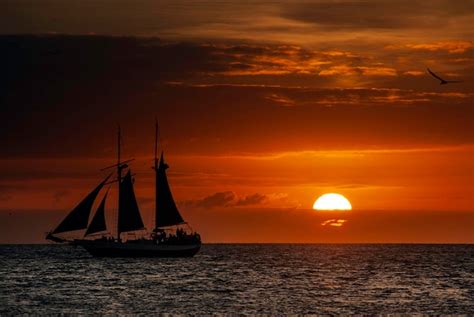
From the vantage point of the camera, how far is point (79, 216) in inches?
6063

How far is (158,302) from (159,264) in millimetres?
78687

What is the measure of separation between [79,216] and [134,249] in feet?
60.5

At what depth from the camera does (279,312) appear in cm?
8069

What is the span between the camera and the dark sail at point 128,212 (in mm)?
164750

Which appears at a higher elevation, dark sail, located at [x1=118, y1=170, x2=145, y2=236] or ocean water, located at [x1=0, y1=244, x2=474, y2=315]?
dark sail, located at [x1=118, y1=170, x2=145, y2=236]

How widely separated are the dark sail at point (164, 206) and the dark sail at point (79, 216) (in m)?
15.0

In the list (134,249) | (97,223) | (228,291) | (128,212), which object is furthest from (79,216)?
(228,291)

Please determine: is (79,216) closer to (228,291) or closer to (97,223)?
(97,223)

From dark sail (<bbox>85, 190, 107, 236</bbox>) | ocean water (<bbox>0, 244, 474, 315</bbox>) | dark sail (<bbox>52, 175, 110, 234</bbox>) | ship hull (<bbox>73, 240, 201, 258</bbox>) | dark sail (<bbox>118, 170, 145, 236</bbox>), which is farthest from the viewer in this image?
ship hull (<bbox>73, 240, 201, 258</bbox>)

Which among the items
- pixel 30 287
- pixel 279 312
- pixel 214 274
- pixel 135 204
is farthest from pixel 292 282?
pixel 135 204

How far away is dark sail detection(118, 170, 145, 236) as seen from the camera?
541 feet

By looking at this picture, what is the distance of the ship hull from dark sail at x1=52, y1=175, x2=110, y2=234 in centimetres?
1559

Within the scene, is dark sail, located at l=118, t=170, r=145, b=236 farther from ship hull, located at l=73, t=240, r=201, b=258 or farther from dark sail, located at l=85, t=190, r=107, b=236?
dark sail, located at l=85, t=190, r=107, b=236

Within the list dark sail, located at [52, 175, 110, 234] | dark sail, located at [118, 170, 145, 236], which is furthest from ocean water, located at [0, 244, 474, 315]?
dark sail, located at [118, 170, 145, 236]
